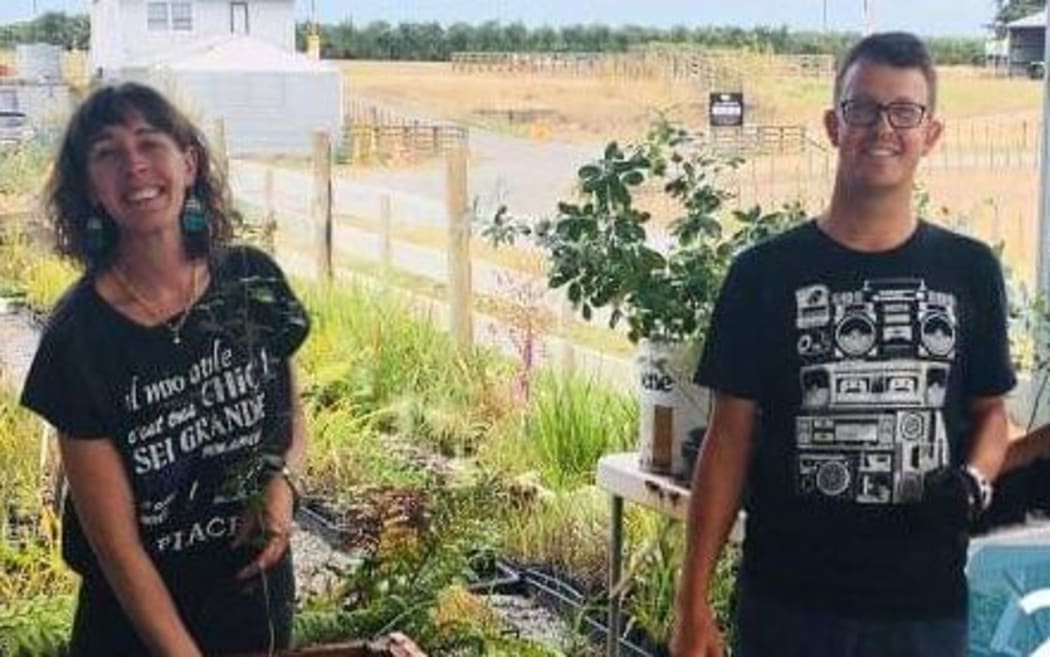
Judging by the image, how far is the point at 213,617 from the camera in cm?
211

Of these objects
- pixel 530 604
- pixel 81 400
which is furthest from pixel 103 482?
pixel 530 604

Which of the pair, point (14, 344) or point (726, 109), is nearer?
point (726, 109)

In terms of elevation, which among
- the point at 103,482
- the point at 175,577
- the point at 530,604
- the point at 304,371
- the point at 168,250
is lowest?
the point at 530,604

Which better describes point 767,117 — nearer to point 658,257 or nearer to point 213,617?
point 658,257

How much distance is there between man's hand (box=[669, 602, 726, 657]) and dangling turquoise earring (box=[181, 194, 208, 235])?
774 millimetres

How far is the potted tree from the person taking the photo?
8.44ft

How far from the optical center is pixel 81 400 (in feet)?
6.50

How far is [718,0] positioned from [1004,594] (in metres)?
1.18

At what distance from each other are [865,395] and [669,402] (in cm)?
63

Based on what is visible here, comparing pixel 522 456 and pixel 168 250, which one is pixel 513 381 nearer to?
pixel 522 456

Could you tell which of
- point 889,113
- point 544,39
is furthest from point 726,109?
point 889,113

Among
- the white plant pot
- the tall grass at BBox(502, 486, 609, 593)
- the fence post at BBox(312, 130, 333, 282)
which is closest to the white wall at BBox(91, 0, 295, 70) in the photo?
the fence post at BBox(312, 130, 333, 282)

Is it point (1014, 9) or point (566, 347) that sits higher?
point (1014, 9)

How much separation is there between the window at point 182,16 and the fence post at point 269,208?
426mm
